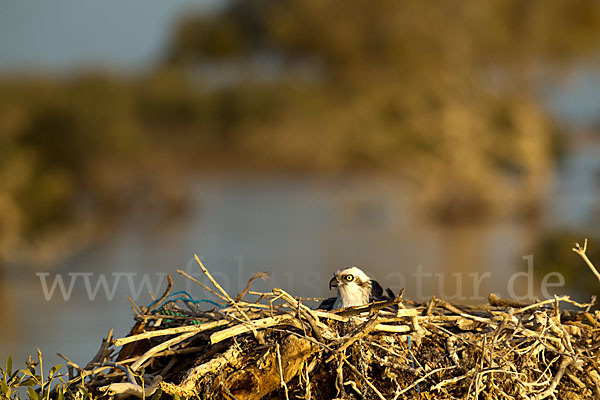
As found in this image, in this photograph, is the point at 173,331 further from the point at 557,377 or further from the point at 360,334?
the point at 557,377

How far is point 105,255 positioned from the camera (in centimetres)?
2981

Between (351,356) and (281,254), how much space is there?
26.3m

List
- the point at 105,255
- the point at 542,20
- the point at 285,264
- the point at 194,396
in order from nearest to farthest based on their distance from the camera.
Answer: the point at 194,396 < the point at 285,264 < the point at 105,255 < the point at 542,20

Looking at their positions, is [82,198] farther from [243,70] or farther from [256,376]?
[256,376]

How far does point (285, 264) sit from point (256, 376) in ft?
77.6

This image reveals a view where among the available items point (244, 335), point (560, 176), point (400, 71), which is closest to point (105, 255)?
point (400, 71)

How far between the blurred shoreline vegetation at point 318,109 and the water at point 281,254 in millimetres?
1705

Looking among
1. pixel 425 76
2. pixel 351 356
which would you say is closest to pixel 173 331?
pixel 351 356

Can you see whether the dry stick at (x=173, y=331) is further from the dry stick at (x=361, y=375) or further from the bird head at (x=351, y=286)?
the bird head at (x=351, y=286)

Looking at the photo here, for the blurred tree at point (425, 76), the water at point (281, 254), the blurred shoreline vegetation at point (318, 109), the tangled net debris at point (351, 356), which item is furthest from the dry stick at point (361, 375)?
the blurred tree at point (425, 76)

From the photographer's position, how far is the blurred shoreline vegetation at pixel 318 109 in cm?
3509

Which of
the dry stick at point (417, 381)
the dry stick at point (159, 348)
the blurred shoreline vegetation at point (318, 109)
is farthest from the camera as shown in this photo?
the blurred shoreline vegetation at point (318, 109)

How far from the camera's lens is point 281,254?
99.3 feet

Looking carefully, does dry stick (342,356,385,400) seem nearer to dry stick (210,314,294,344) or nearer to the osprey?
dry stick (210,314,294,344)
